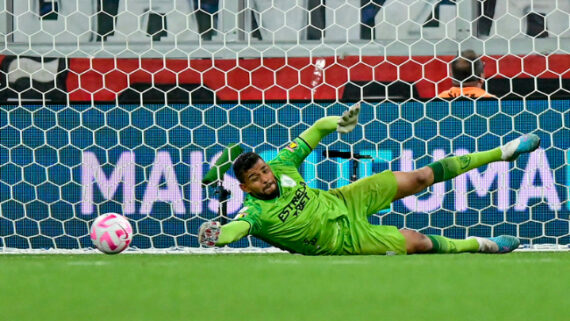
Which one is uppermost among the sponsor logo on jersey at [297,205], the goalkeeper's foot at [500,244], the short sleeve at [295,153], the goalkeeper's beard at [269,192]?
the short sleeve at [295,153]

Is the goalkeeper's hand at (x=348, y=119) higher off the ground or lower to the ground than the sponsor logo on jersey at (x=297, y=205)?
higher

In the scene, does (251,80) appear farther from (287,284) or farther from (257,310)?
(257,310)

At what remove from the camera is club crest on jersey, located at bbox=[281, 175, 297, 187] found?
383 centimetres

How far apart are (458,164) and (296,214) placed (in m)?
0.69

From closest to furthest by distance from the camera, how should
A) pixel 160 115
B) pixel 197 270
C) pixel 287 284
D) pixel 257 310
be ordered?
pixel 257 310, pixel 287 284, pixel 197 270, pixel 160 115

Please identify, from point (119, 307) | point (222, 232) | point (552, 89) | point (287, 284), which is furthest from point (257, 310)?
point (552, 89)

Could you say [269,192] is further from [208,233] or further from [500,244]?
[500,244]

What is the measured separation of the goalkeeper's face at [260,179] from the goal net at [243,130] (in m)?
0.74

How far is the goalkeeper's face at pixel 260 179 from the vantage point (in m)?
3.71

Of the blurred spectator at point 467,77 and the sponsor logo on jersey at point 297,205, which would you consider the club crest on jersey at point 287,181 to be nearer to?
the sponsor logo on jersey at point 297,205

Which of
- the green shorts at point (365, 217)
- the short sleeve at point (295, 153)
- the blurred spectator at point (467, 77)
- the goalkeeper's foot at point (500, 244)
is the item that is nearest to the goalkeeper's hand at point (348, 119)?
the short sleeve at point (295, 153)

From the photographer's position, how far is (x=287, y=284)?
2.56 meters

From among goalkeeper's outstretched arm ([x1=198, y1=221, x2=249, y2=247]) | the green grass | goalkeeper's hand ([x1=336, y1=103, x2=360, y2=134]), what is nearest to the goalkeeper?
goalkeeper's hand ([x1=336, y1=103, x2=360, y2=134])

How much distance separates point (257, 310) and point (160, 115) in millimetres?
2525
